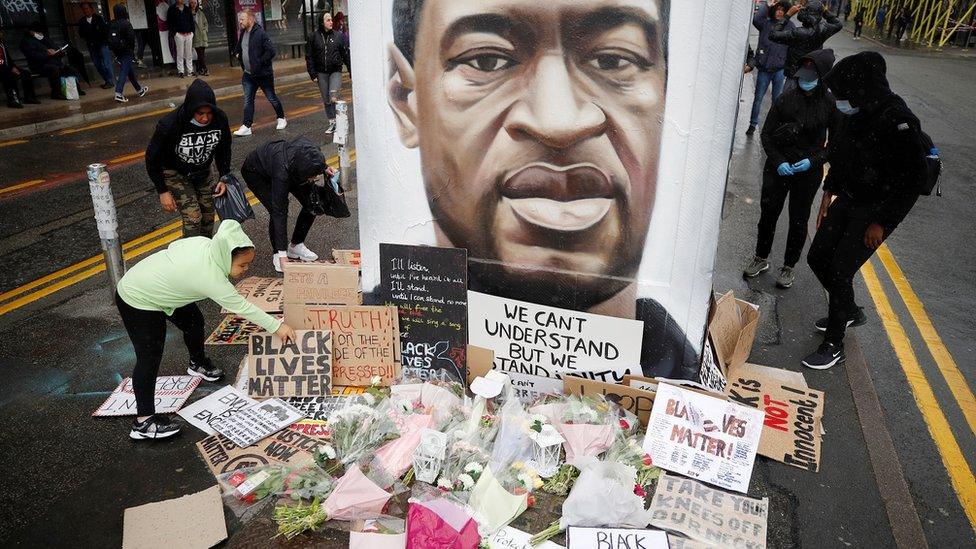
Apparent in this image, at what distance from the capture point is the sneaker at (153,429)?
13.6 feet

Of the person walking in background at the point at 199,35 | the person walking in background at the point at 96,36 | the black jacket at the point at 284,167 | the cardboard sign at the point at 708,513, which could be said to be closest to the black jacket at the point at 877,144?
the cardboard sign at the point at 708,513

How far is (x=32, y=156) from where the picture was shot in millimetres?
10578

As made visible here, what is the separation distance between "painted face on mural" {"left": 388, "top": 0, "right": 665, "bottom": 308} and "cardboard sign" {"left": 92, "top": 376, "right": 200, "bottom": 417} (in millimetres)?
2049

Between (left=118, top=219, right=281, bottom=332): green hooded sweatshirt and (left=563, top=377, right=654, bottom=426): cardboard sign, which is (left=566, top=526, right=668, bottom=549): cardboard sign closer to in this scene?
(left=563, top=377, right=654, bottom=426): cardboard sign

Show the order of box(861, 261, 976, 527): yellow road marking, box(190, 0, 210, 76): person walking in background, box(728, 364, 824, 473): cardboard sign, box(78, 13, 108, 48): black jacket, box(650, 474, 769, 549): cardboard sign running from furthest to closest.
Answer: box(190, 0, 210, 76): person walking in background → box(78, 13, 108, 48): black jacket → box(728, 364, 824, 473): cardboard sign → box(861, 261, 976, 527): yellow road marking → box(650, 474, 769, 549): cardboard sign

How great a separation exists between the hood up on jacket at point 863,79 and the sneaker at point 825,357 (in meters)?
1.79

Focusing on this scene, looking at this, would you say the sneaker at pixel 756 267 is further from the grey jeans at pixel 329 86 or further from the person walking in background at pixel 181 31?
the person walking in background at pixel 181 31

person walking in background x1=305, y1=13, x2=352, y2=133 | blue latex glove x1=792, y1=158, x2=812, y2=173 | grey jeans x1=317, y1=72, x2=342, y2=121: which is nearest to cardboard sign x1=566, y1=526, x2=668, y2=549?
blue latex glove x1=792, y1=158, x2=812, y2=173

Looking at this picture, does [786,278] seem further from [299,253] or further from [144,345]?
[144,345]

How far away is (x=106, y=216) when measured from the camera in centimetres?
554

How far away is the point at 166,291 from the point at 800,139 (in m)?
5.08

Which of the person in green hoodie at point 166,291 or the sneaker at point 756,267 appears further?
the sneaker at point 756,267

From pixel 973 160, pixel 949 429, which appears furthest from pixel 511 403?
pixel 973 160

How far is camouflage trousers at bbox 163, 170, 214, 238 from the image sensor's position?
5844 millimetres
